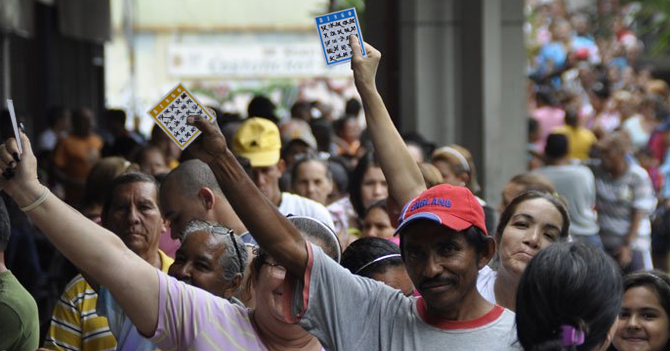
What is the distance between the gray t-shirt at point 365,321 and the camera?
425cm

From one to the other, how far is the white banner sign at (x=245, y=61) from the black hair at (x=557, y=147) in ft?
92.7

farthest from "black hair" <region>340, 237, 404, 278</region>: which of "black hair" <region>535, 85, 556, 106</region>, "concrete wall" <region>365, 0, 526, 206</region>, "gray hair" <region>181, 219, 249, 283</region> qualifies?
"black hair" <region>535, 85, 556, 106</region>

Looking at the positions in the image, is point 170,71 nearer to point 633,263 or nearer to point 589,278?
point 633,263

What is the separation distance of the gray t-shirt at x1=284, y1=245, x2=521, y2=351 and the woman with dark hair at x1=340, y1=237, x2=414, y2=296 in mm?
1157

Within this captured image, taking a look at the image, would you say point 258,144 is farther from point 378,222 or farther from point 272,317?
point 272,317

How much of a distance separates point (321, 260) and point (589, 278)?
0.83 metres

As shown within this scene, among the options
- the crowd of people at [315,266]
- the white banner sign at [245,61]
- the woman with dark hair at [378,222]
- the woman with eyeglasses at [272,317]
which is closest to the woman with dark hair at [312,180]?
the crowd of people at [315,266]

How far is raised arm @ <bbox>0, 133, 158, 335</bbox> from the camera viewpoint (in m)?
4.18

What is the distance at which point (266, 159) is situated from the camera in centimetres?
847

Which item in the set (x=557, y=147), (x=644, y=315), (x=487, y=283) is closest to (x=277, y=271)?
(x=487, y=283)

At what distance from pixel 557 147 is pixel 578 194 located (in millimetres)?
560

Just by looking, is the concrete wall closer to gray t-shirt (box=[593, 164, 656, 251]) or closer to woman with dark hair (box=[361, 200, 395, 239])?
gray t-shirt (box=[593, 164, 656, 251])

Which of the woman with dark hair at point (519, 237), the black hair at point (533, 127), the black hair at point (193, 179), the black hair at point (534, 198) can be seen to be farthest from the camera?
the black hair at point (533, 127)

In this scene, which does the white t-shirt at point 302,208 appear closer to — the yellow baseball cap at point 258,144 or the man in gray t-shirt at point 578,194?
the yellow baseball cap at point 258,144
